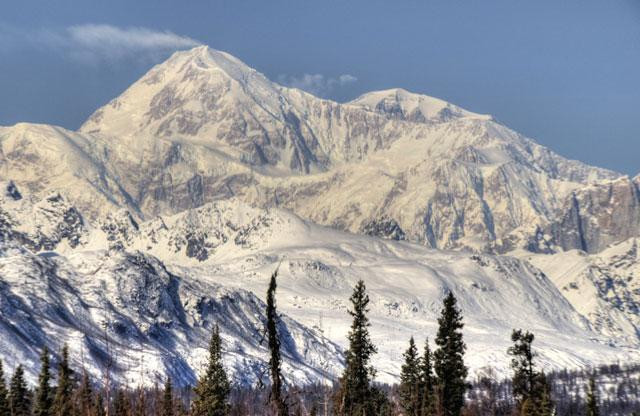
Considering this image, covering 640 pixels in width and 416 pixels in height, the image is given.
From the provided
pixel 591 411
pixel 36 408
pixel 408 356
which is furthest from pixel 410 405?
pixel 36 408

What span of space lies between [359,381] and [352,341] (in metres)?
3.28

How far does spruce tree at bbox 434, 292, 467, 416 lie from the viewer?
278 feet

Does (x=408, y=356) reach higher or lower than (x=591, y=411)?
higher

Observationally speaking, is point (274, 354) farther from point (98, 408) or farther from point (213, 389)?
point (213, 389)

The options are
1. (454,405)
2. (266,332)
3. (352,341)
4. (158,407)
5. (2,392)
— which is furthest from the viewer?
(2,392)

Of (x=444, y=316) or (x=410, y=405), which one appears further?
(x=410, y=405)

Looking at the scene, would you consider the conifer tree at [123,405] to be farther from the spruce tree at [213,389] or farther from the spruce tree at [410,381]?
the spruce tree at [410,381]

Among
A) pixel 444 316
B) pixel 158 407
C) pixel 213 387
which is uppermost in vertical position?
pixel 444 316

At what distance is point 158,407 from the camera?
45781 millimetres

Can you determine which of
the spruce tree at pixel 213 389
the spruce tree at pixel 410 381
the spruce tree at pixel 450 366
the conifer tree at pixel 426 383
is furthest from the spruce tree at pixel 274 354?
the spruce tree at pixel 410 381

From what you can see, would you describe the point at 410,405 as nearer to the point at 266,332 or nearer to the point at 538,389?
the point at 538,389

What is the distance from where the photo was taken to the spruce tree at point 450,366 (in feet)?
278

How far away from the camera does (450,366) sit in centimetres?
8575

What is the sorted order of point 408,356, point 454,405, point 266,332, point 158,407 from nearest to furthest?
point 266,332 → point 158,407 → point 454,405 → point 408,356
